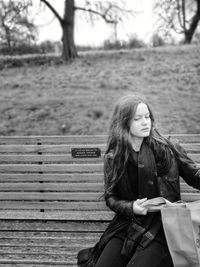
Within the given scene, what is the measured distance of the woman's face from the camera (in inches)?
106

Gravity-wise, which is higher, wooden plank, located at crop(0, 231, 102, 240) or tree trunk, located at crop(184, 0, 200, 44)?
tree trunk, located at crop(184, 0, 200, 44)

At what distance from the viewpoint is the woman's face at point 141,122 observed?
2.68m

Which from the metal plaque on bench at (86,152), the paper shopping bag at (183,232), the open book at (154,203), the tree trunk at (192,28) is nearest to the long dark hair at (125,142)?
the open book at (154,203)

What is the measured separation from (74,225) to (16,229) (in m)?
0.51

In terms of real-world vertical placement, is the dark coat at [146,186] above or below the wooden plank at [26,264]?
above

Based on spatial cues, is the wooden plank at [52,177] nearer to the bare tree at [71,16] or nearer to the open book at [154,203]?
the open book at [154,203]

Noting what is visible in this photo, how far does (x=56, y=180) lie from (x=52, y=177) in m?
0.04

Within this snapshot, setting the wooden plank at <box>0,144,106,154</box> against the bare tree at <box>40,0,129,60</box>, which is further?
Answer: the bare tree at <box>40,0,129,60</box>

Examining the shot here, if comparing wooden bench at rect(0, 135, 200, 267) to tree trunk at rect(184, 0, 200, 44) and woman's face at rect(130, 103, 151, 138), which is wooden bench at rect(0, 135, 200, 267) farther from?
tree trunk at rect(184, 0, 200, 44)

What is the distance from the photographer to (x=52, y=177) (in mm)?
3850

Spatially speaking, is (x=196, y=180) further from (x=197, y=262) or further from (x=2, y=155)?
(x=2, y=155)

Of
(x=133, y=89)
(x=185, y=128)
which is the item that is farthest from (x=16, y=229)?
(x=133, y=89)

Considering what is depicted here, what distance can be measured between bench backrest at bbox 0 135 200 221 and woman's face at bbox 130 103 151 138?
106 centimetres

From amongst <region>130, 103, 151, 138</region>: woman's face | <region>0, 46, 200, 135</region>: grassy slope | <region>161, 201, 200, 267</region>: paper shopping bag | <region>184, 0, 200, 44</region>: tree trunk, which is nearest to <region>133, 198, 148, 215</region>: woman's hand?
<region>161, 201, 200, 267</region>: paper shopping bag
